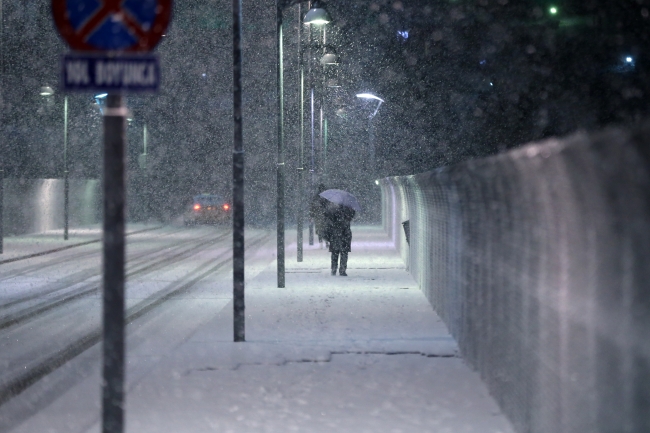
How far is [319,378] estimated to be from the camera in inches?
354

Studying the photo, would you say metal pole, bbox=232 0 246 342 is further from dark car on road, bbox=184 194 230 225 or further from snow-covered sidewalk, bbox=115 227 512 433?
dark car on road, bbox=184 194 230 225

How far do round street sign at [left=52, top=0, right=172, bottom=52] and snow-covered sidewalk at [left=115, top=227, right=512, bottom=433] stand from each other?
10.2 feet

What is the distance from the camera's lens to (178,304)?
16500 mm

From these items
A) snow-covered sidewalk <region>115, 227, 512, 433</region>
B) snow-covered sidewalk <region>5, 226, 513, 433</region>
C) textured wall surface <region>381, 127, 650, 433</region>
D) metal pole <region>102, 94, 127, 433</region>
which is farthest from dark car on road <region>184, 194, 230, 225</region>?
metal pole <region>102, 94, 127, 433</region>

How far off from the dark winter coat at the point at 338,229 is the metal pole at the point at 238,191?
8847 millimetres

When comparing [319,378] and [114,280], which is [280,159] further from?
[114,280]

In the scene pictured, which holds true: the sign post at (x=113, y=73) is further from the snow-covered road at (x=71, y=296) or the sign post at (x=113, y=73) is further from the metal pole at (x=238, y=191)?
the metal pole at (x=238, y=191)

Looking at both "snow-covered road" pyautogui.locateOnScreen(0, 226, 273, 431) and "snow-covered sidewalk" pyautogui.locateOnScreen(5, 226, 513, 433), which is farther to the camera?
"snow-covered road" pyautogui.locateOnScreen(0, 226, 273, 431)

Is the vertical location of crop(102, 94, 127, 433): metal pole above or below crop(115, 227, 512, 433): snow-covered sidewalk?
above

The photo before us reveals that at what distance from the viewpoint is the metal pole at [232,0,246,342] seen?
11234 millimetres

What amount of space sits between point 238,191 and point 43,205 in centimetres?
3629

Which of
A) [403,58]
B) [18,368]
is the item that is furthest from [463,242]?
[403,58]

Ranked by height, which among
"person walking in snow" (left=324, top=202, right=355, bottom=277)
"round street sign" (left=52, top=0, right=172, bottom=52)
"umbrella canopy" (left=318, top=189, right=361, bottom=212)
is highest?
"round street sign" (left=52, top=0, right=172, bottom=52)

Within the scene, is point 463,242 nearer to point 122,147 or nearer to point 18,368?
point 18,368
